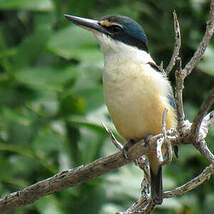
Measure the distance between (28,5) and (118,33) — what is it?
3.88 feet

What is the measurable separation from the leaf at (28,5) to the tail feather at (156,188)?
1.84 m

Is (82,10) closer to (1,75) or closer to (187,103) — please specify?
(1,75)

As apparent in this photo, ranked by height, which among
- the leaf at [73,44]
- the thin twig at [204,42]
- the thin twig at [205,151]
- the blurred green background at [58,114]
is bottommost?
the blurred green background at [58,114]

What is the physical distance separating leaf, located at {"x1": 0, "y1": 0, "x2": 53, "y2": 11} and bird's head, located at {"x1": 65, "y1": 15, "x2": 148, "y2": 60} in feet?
3.34

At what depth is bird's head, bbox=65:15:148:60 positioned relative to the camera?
4391 millimetres

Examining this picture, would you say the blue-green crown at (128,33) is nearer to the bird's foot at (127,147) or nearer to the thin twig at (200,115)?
the bird's foot at (127,147)

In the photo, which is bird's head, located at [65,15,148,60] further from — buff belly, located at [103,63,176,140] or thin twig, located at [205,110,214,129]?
thin twig, located at [205,110,214,129]

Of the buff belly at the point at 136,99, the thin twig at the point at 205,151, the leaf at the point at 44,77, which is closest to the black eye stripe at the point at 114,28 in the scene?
the buff belly at the point at 136,99

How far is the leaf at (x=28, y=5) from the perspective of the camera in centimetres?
529

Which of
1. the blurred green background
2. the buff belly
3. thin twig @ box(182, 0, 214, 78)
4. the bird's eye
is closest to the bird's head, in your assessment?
the bird's eye

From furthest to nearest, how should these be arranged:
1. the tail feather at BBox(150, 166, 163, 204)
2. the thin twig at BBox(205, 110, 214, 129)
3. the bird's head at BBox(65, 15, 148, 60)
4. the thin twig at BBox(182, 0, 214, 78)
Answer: the bird's head at BBox(65, 15, 148, 60) < the tail feather at BBox(150, 166, 163, 204) < the thin twig at BBox(205, 110, 214, 129) < the thin twig at BBox(182, 0, 214, 78)

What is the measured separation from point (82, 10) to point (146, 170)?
2146 mm

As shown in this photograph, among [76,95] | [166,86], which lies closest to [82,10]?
[76,95]

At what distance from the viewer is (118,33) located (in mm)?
4426
